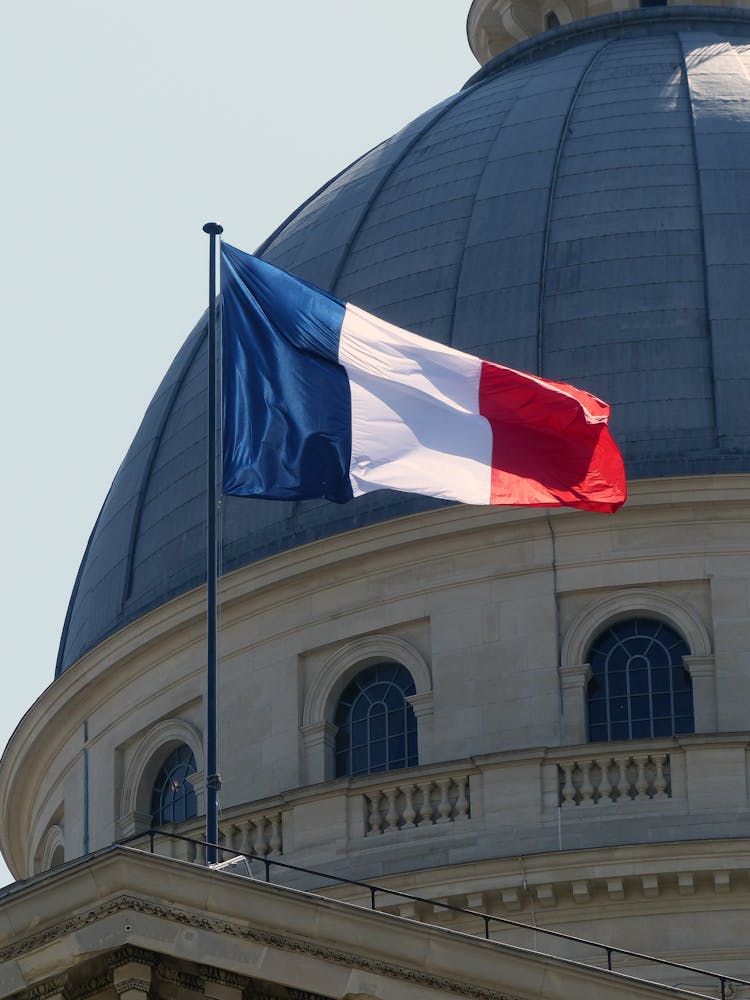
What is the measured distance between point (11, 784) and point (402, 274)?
7.89 m

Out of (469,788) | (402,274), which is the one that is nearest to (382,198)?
(402,274)

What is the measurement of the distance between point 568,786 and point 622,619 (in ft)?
8.85

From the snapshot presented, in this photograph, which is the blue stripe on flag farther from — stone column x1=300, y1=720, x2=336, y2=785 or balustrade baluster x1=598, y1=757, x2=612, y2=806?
stone column x1=300, y1=720, x2=336, y2=785

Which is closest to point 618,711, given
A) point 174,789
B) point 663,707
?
point 663,707

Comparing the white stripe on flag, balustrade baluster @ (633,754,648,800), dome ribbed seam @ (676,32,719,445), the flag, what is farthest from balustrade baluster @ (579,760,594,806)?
the white stripe on flag

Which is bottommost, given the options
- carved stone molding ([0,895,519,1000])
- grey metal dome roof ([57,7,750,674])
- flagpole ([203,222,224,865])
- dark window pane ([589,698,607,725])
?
carved stone molding ([0,895,519,1000])

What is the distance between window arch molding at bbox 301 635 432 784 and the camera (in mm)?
45000

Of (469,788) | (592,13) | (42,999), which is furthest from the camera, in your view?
(592,13)

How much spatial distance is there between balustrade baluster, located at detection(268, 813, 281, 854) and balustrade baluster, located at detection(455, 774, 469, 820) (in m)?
2.04

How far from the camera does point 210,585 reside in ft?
108

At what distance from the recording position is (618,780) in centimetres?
4297

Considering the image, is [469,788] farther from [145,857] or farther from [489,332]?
[145,857]

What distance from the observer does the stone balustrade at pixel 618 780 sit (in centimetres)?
4278

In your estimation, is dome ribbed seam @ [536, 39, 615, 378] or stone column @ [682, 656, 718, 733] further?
dome ribbed seam @ [536, 39, 615, 378]
